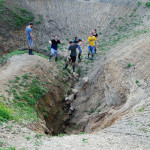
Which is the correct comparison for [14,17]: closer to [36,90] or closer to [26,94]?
[36,90]

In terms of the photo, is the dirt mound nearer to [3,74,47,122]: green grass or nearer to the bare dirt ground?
[3,74,47,122]: green grass

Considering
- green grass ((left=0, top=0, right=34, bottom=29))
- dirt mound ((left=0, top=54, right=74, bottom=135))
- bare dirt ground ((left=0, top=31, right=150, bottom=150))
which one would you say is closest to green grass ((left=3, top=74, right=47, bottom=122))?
dirt mound ((left=0, top=54, right=74, bottom=135))

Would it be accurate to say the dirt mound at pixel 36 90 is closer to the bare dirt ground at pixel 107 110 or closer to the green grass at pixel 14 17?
the bare dirt ground at pixel 107 110

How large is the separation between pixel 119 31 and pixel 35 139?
48.9 ft

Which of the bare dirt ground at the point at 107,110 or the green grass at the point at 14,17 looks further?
the green grass at the point at 14,17

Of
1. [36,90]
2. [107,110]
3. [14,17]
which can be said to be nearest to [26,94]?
[36,90]

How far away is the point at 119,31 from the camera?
17875 mm

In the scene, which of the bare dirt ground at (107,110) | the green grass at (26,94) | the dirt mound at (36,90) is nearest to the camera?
the bare dirt ground at (107,110)

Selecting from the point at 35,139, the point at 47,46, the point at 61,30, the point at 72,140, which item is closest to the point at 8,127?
the point at 35,139

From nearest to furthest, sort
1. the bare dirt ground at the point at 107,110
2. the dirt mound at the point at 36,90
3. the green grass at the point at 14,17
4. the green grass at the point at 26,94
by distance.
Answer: the bare dirt ground at the point at 107,110 < the green grass at the point at 26,94 < the dirt mound at the point at 36,90 < the green grass at the point at 14,17

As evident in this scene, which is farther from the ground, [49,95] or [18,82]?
[18,82]

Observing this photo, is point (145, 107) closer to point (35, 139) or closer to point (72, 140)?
point (72, 140)

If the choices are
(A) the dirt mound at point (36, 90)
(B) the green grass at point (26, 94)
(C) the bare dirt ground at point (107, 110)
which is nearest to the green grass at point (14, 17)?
(A) the dirt mound at point (36, 90)

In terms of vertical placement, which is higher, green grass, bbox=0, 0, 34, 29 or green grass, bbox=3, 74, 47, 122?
green grass, bbox=0, 0, 34, 29
